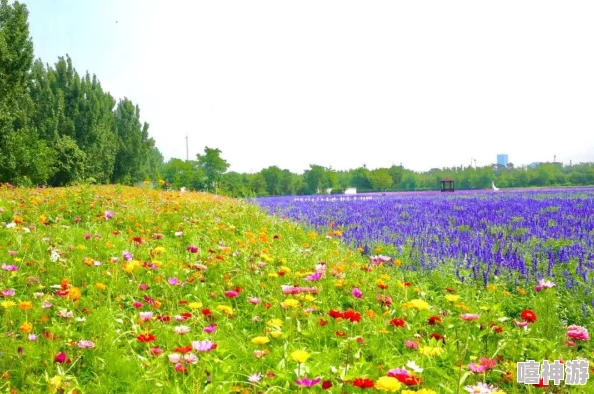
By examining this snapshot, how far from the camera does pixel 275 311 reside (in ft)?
10.5

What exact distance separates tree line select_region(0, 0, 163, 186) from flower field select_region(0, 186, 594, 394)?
9899mm

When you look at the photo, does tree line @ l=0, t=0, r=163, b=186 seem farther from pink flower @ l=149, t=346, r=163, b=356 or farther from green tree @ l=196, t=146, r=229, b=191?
pink flower @ l=149, t=346, r=163, b=356

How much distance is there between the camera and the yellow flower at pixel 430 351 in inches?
88.0

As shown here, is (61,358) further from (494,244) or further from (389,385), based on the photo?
(494,244)

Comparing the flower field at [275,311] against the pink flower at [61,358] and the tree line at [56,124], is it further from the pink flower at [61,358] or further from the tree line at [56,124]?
the tree line at [56,124]

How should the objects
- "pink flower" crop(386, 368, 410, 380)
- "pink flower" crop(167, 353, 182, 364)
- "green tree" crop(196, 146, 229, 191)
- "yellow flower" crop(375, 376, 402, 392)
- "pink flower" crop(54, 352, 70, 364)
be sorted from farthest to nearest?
"green tree" crop(196, 146, 229, 191) < "pink flower" crop(54, 352, 70, 364) < "pink flower" crop(167, 353, 182, 364) < "pink flower" crop(386, 368, 410, 380) < "yellow flower" crop(375, 376, 402, 392)

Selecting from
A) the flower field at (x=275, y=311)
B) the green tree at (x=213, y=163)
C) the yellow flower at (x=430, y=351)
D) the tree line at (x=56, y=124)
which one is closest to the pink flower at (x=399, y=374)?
the flower field at (x=275, y=311)

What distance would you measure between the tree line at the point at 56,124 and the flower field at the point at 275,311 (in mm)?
9899

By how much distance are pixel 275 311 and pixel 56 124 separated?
1020 inches

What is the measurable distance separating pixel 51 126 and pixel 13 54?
321 inches

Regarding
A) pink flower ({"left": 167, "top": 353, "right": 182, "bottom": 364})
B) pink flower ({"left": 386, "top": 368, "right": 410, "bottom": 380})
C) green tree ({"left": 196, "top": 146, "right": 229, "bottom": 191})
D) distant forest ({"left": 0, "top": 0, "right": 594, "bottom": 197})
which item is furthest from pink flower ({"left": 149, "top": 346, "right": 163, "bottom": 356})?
green tree ({"left": 196, "top": 146, "right": 229, "bottom": 191})

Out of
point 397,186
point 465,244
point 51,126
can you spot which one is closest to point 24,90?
point 51,126

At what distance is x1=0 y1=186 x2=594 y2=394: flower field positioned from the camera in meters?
2.21

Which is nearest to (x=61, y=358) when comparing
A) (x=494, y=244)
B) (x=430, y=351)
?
(x=430, y=351)
